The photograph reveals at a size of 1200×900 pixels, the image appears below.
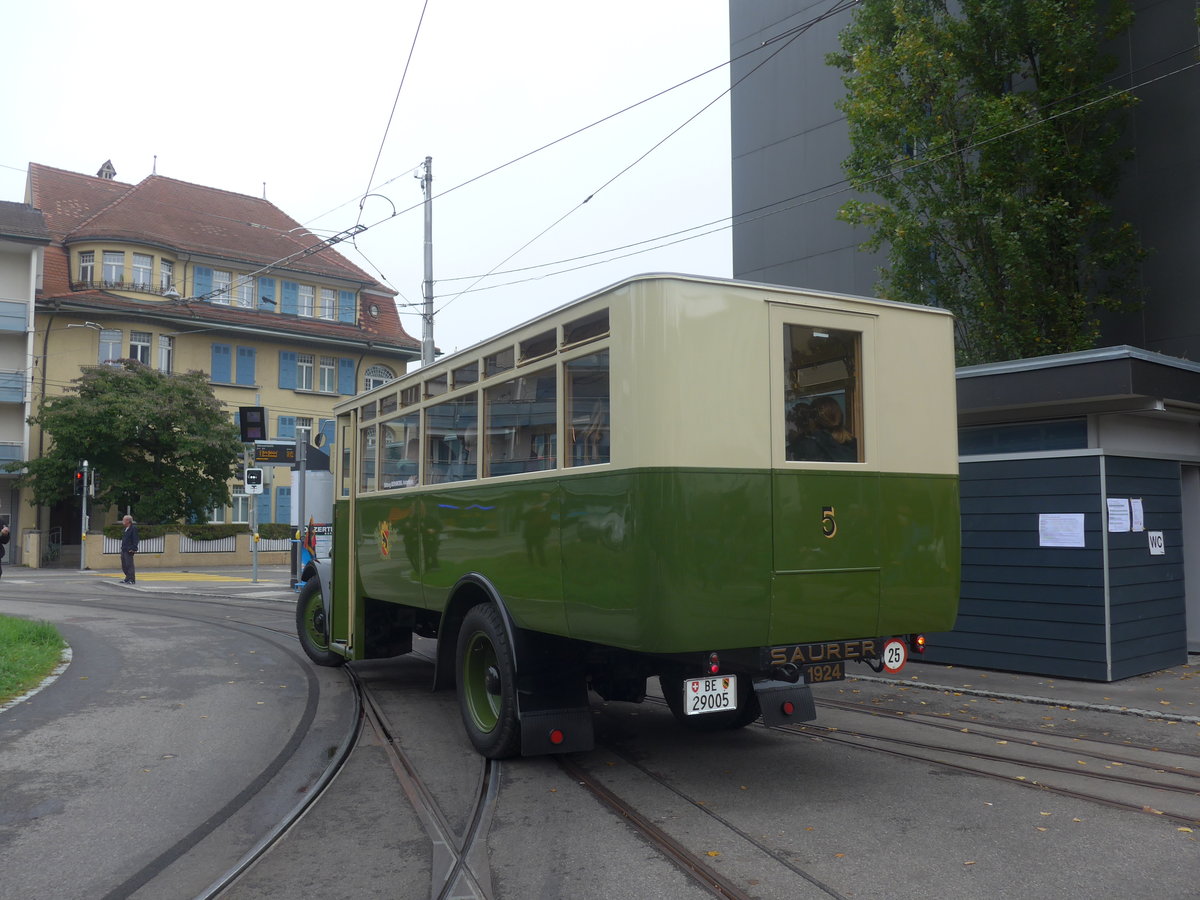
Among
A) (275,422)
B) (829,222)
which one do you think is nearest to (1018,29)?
(829,222)

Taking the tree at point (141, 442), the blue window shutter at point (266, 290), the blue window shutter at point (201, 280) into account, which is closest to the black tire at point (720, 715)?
the tree at point (141, 442)

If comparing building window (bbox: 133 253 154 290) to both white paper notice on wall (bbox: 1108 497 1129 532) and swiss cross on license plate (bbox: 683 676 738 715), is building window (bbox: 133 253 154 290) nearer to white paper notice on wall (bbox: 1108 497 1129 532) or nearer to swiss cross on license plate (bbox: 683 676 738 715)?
white paper notice on wall (bbox: 1108 497 1129 532)

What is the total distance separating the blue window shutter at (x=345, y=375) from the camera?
4538 centimetres

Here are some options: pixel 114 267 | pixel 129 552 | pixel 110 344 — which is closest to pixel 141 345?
pixel 110 344

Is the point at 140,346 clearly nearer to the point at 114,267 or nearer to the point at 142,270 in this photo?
the point at 142,270

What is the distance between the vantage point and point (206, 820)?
17.6 ft

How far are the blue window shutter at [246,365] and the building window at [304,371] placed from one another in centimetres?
207

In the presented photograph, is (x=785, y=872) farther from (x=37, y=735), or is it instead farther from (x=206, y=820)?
(x=37, y=735)

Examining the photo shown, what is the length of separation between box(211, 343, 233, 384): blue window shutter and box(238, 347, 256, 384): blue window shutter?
0.39m

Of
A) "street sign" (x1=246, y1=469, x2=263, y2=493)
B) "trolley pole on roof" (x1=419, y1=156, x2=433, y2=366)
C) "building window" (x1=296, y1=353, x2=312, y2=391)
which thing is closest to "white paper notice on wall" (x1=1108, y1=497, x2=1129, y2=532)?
"trolley pole on roof" (x1=419, y1=156, x2=433, y2=366)

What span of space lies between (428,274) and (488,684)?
16.7 m

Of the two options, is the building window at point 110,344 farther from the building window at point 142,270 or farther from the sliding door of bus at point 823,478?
the sliding door of bus at point 823,478

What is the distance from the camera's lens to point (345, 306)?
46188 millimetres

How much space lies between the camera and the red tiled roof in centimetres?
3934
